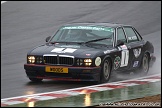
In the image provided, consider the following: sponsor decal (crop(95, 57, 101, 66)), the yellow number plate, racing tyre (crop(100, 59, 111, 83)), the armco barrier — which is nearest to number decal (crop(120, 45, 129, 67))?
the armco barrier

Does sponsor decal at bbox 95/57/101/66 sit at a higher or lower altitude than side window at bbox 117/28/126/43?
lower

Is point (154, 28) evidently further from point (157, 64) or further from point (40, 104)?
point (40, 104)

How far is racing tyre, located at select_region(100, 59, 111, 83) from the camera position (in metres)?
13.8

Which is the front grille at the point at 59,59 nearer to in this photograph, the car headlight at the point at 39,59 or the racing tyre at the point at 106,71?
the car headlight at the point at 39,59

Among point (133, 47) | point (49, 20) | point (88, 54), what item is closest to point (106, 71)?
point (88, 54)

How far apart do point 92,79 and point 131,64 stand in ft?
6.63

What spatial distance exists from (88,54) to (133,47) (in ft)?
7.04

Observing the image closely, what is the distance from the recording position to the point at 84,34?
14.7 m

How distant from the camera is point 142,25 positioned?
25.0 m

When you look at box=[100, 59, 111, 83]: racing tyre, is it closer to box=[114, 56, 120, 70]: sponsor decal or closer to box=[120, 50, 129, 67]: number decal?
box=[114, 56, 120, 70]: sponsor decal

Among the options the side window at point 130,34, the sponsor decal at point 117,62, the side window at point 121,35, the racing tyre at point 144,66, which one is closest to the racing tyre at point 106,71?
the sponsor decal at point 117,62

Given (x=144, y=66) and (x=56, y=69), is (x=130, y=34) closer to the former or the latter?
(x=144, y=66)

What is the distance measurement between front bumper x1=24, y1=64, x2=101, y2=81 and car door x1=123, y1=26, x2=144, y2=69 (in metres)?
1.90

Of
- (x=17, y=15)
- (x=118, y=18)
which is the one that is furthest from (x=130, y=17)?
(x=17, y=15)
